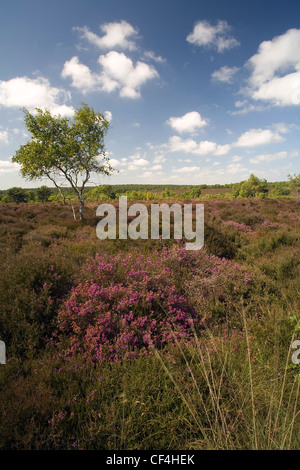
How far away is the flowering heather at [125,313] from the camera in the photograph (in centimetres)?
294

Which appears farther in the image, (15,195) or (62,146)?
(15,195)

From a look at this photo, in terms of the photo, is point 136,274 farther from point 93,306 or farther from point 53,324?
point 53,324

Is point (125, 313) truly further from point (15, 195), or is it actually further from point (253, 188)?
point (253, 188)

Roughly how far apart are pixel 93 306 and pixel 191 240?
5.00 m

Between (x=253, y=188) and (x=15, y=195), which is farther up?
(x=253, y=188)

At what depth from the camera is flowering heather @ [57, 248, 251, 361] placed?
9.64 feet

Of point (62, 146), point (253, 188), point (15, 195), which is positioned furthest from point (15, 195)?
point (253, 188)

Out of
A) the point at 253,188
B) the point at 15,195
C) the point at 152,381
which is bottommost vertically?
the point at 152,381

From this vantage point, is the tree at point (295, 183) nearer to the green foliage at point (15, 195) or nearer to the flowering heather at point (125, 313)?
the flowering heather at point (125, 313)

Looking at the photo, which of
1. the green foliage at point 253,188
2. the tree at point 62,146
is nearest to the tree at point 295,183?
the green foliage at point 253,188

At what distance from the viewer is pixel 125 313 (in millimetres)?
3467


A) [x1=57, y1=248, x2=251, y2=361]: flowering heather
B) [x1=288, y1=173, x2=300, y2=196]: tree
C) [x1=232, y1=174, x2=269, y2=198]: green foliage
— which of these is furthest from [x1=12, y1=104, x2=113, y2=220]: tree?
[x1=232, y1=174, x2=269, y2=198]: green foliage

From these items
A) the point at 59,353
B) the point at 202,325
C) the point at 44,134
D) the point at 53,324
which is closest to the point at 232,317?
the point at 202,325

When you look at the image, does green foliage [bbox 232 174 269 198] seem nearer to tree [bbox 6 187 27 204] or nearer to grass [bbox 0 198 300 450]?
grass [bbox 0 198 300 450]
